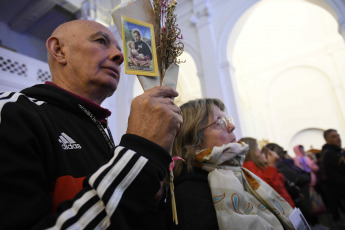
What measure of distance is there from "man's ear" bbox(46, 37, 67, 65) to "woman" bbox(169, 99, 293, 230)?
0.88 metres

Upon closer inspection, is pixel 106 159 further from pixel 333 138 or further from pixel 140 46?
pixel 333 138

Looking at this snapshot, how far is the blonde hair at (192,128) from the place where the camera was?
1551 mm

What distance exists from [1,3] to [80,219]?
28.2ft

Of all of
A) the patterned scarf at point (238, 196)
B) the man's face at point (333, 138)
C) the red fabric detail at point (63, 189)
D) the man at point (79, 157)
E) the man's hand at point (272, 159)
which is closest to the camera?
the man at point (79, 157)

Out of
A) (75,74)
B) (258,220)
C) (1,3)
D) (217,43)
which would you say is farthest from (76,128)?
(1,3)

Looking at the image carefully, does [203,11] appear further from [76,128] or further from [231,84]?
[76,128]

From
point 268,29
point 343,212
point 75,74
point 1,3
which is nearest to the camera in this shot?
point 75,74

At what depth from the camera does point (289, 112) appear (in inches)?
460

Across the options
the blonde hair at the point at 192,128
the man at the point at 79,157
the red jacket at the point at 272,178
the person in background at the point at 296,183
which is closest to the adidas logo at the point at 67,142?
the man at the point at 79,157

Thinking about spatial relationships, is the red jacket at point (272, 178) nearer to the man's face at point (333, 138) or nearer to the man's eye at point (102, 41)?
the man's face at point (333, 138)

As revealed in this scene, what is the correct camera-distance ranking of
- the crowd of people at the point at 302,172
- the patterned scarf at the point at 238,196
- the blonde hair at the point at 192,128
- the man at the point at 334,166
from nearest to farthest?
1. the patterned scarf at the point at 238,196
2. the blonde hair at the point at 192,128
3. the crowd of people at the point at 302,172
4. the man at the point at 334,166

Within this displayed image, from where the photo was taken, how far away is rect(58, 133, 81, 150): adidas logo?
2.54 ft

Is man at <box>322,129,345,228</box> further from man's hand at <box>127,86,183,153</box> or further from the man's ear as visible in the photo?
the man's ear

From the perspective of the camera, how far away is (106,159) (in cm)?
71
